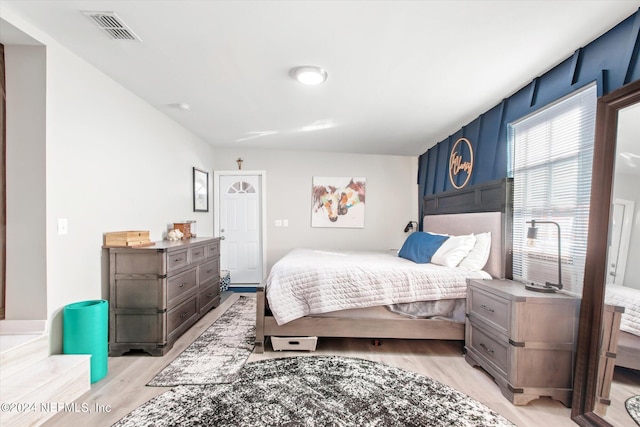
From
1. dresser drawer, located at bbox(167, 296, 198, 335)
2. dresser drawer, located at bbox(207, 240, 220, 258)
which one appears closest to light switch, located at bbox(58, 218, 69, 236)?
dresser drawer, located at bbox(167, 296, 198, 335)

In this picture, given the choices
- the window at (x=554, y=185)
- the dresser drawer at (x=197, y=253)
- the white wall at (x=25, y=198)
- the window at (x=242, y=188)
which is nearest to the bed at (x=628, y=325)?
the window at (x=554, y=185)

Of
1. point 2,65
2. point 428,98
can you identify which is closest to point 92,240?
point 2,65

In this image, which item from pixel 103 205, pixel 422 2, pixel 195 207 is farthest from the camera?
pixel 195 207

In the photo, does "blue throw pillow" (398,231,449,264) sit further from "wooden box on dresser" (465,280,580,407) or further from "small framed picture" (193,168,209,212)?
"small framed picture" (193,168,209,212)

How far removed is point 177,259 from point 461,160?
3.44m

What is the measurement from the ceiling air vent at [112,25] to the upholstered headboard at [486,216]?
3149mm

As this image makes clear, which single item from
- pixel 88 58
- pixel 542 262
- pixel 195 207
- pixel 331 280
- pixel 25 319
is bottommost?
pixel 25 319

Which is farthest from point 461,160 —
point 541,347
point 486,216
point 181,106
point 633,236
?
point 181,106

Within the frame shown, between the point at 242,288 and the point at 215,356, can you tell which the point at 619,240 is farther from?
the point at 242,288

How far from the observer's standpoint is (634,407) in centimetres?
143

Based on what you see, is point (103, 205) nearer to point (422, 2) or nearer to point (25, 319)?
point (25, 319)

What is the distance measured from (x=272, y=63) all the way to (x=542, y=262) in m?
2.64

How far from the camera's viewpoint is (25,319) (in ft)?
6.27

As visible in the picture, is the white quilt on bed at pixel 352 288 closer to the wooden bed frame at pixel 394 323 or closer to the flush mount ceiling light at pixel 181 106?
the wooden bed frame at pixel 394 323
